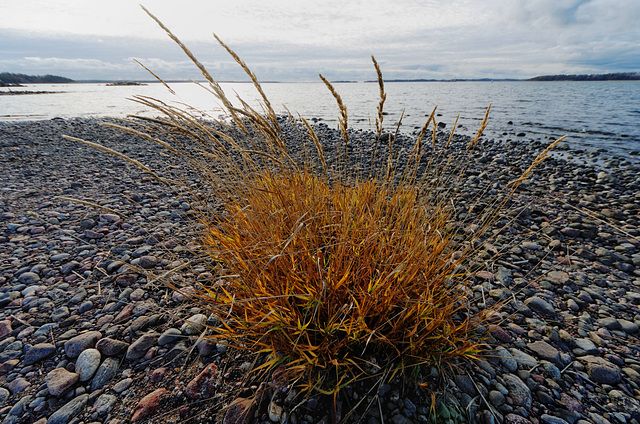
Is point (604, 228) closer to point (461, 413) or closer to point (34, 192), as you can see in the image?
point (461, 413)

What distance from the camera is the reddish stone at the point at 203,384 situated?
1682 mm

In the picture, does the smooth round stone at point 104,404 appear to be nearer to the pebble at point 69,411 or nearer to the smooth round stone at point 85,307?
the pebble at point 69,411

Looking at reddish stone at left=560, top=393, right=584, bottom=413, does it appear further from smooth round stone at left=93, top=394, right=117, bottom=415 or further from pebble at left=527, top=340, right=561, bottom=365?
smooth round stone at left=93, top=394, right=117, bottom=415

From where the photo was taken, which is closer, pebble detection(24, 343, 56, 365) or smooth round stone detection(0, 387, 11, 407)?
smooth round stone detection(0, 387, 11, 407)

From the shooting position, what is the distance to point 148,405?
1620mm

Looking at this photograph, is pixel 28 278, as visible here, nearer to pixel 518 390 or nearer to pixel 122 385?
pixel 122 385

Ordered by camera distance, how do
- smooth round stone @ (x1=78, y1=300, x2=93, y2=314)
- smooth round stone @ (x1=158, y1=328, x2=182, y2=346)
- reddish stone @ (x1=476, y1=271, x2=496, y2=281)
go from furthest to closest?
reddish stone @ (x1=476, y1=271, x2=496, y2=281) → smooth round stone @ (x1=78, y1=300, x2=93, y2=314) → smooth round stone @ (x1=158, y1=328, x2=182, y2=346)

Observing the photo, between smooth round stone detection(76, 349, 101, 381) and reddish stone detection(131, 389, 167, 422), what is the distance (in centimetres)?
49

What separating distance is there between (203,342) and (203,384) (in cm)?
33

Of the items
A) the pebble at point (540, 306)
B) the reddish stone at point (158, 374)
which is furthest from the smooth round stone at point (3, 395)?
the pebble at point (540, 306)

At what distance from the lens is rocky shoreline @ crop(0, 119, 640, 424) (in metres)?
1.62

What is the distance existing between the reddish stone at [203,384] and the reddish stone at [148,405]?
0.15 m

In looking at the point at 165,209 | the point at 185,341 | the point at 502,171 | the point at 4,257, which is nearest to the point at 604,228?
the point at 502,171

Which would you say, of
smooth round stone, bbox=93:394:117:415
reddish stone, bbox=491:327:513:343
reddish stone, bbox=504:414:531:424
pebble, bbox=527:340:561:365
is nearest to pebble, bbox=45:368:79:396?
smooth round stone, bbox=93:394:117:415
